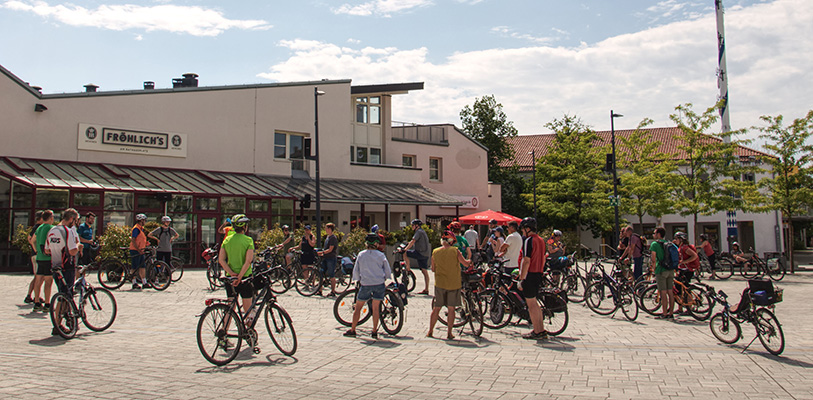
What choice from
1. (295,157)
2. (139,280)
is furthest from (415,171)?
(139,280)

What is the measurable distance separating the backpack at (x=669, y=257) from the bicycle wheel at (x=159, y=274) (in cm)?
1116

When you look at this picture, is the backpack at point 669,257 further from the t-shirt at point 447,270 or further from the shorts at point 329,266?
the shorts at point 329,266

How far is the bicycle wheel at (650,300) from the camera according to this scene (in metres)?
12.2

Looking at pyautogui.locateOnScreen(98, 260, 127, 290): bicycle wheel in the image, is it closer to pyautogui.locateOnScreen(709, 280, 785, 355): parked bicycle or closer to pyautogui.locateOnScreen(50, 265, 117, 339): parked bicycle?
pyautogui.locateOnScreen(50, 265, 117, 339): parked bicycle

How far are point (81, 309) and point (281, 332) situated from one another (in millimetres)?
3450

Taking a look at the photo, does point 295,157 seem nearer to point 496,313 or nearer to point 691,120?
point 691,120

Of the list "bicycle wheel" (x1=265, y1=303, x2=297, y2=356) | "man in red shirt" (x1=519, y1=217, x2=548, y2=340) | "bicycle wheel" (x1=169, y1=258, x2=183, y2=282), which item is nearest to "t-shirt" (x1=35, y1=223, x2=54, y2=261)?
"bicycle wheel" (x1=265, y1=303, x2=297, y2=356)

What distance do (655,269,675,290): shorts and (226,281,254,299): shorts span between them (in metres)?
7.43

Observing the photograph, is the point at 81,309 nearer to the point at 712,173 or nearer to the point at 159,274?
the point at 159,274

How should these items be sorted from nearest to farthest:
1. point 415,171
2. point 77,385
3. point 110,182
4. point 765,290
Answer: point 77,385
point 765,290
point 110,182
point 415,171

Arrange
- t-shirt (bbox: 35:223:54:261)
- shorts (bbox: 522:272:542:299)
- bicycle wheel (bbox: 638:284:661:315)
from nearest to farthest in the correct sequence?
shorts (bbox: 522:272:542:299) < t-shirt (bbox: 35:223:54:261) < bicycle wheel (bbox: 638:284:661:315)

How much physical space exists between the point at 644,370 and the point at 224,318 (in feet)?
16.2

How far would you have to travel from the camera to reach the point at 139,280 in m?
15.6

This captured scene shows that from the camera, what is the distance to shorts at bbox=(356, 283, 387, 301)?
9.66m
